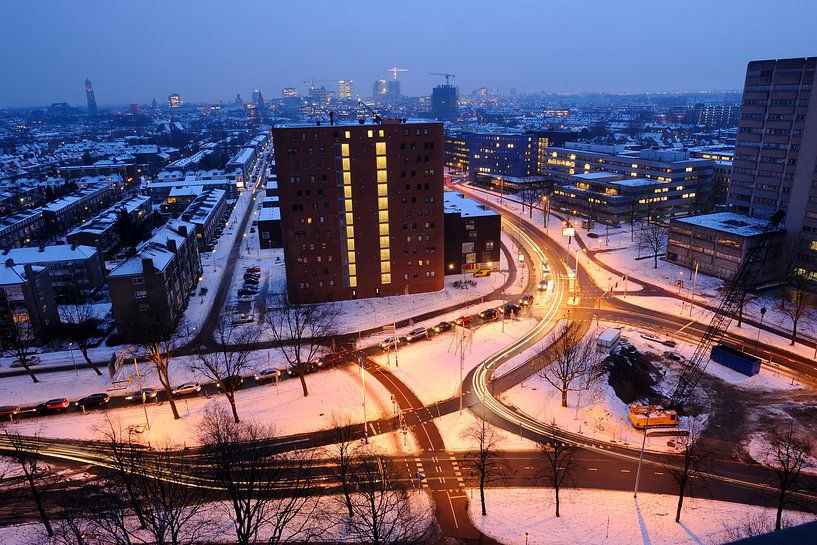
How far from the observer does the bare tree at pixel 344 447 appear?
43281mm

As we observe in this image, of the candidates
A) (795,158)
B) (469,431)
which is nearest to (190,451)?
(469,431)

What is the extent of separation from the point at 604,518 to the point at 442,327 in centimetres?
3926

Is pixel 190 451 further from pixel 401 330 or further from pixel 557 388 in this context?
pixel 557 388

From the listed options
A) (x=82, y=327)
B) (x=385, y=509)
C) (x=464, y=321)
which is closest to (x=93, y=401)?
(x=82, y=327)

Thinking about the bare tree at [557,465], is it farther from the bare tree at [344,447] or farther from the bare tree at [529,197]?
the bare tree at [529,197]

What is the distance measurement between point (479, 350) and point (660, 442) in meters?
25.8

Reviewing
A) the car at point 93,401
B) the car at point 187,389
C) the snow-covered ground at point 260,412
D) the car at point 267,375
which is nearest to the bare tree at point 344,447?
the snow-covered ground at point 260,412

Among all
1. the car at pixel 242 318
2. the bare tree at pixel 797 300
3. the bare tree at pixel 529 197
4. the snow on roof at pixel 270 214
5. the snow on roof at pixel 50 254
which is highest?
the snow on roof at pixel 270 214

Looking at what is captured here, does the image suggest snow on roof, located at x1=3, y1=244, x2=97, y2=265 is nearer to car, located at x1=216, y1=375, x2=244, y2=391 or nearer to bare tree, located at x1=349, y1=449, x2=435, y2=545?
car, located at x1=216, y1=375, x2=244, y2=391

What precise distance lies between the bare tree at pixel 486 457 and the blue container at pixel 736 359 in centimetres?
3319

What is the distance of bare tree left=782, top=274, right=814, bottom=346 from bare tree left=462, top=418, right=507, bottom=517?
47.2 metres

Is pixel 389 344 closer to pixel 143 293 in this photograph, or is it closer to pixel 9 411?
pixel 143 293

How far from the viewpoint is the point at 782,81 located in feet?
305

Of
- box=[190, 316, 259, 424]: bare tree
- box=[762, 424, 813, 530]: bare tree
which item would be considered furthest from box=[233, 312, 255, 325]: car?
box=[762, 424, 813, 530]: bare tree
